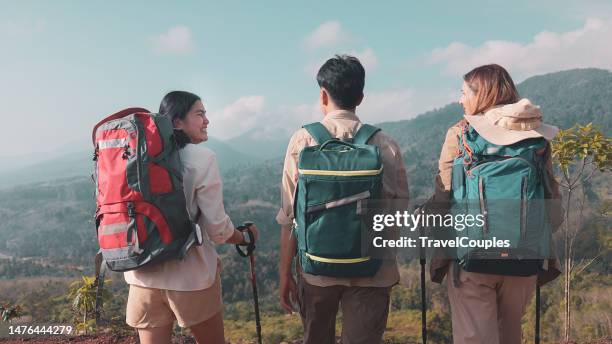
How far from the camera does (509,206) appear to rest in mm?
2033

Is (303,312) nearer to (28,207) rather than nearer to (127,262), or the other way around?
(127,262)

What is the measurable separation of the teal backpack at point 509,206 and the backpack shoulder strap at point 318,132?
72 cm

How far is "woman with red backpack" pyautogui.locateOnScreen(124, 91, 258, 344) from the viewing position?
7.23 ft

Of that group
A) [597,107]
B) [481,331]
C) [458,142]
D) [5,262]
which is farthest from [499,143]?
[597,107]

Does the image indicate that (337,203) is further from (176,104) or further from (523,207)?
(176,104)

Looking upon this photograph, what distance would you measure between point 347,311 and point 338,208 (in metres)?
0.57

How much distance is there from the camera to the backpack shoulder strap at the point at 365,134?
2.23m

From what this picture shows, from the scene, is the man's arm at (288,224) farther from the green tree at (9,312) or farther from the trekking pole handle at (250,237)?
the green tree at (9,312)

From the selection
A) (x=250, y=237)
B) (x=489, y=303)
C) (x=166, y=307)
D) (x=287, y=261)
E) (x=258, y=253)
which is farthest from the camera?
(x=258, y=253)

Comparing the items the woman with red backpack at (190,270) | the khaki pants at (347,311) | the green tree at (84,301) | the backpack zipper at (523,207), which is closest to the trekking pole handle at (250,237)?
the woman with red backpack at (190,270)

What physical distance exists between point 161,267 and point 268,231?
289 feet

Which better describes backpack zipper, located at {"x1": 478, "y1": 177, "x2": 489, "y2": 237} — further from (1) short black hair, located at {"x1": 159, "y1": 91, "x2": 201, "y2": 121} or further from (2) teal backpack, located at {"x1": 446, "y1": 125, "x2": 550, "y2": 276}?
(1) short black hair, located at {"x1": 159, "y1": 91, "x2": 201, "y2": 121}

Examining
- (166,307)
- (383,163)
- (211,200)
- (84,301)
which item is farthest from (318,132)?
(84,301)

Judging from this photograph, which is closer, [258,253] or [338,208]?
[338,208]
